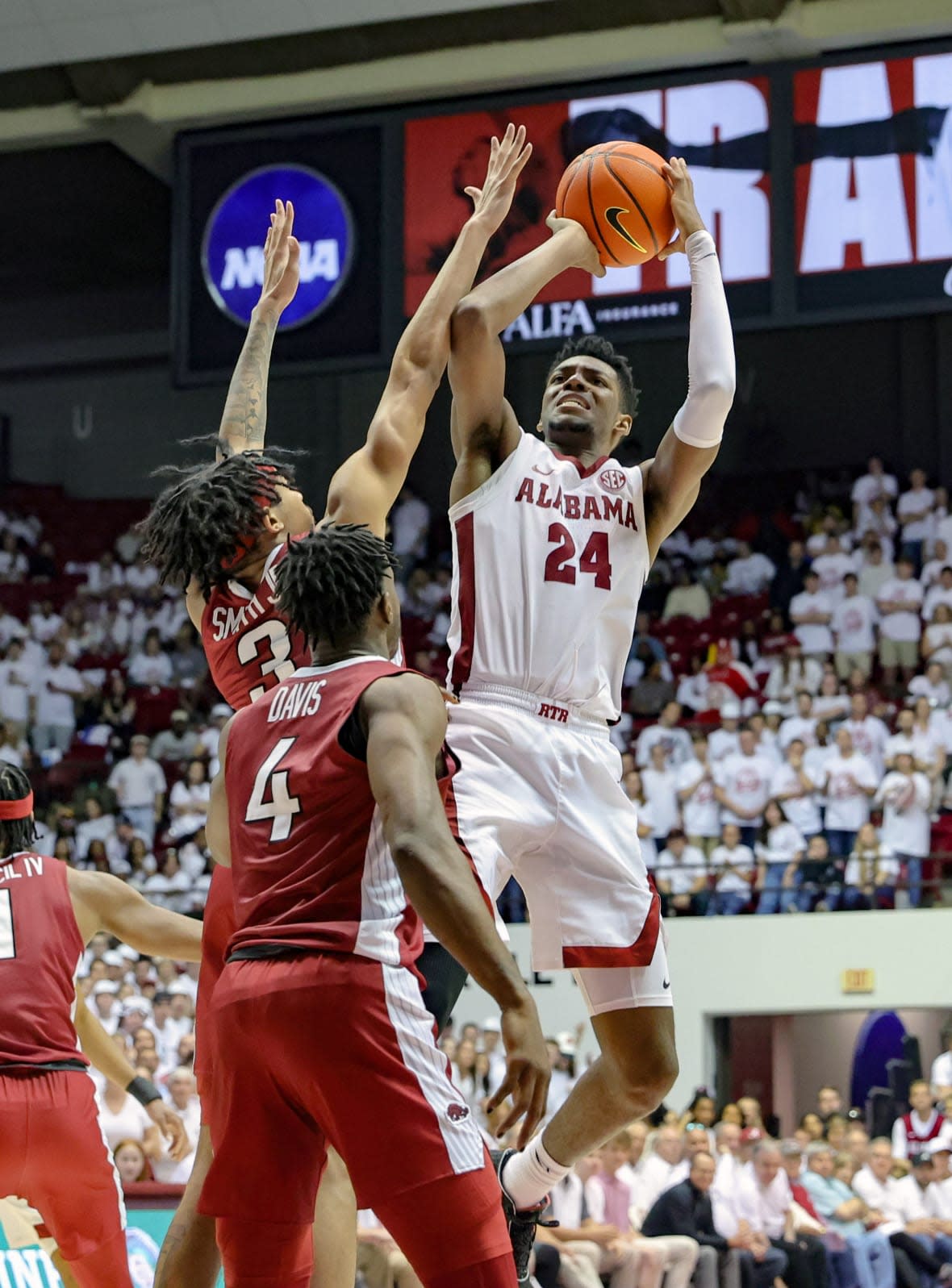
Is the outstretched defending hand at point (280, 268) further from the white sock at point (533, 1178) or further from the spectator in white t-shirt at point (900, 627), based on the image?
the spectator in white t-shirt at point (900, 627)

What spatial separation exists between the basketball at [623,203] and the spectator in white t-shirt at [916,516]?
1250cm

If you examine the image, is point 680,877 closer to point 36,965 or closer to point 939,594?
point 939,594

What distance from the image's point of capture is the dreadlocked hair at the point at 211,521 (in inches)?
190

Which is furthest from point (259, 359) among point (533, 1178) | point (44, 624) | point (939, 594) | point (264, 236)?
point (44, 624)

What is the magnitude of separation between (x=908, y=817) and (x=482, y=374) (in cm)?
1023

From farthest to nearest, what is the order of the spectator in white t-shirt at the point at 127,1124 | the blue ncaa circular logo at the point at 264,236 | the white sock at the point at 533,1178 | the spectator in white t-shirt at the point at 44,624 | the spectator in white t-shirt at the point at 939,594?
the spectator in white t-shirt at the point at 44,624 < the spectator in white t-shirt at the point at 939,594 < the blue ncaa circular logo at the point at 264,236 < the spectator in white t-shirt at the point at 127,1124 < the white sock at the point at 533,1178

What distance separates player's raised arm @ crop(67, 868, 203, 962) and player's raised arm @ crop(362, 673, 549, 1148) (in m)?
2.15

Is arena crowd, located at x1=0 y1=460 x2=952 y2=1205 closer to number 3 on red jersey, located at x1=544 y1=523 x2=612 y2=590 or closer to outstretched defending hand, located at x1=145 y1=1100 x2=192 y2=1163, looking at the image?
outstretched defending hand, located at x1=145 y1=1100 x2=192 y2=1163

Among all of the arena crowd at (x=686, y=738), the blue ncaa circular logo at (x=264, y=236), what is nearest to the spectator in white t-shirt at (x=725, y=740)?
the arena crowd at (x=686, y=738)

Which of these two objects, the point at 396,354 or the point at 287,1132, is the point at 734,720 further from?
the point at 287,1132

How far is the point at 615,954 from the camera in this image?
4.70 meters

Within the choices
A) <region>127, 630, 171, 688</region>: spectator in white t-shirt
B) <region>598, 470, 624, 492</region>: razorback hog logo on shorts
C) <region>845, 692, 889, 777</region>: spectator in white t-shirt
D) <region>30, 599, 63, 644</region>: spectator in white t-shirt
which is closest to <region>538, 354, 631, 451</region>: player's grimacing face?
<region>598, 470, 624, 492</region>: razorback hog logo on shorts

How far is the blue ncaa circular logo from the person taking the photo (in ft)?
47.9

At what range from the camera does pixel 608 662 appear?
16.2ft
